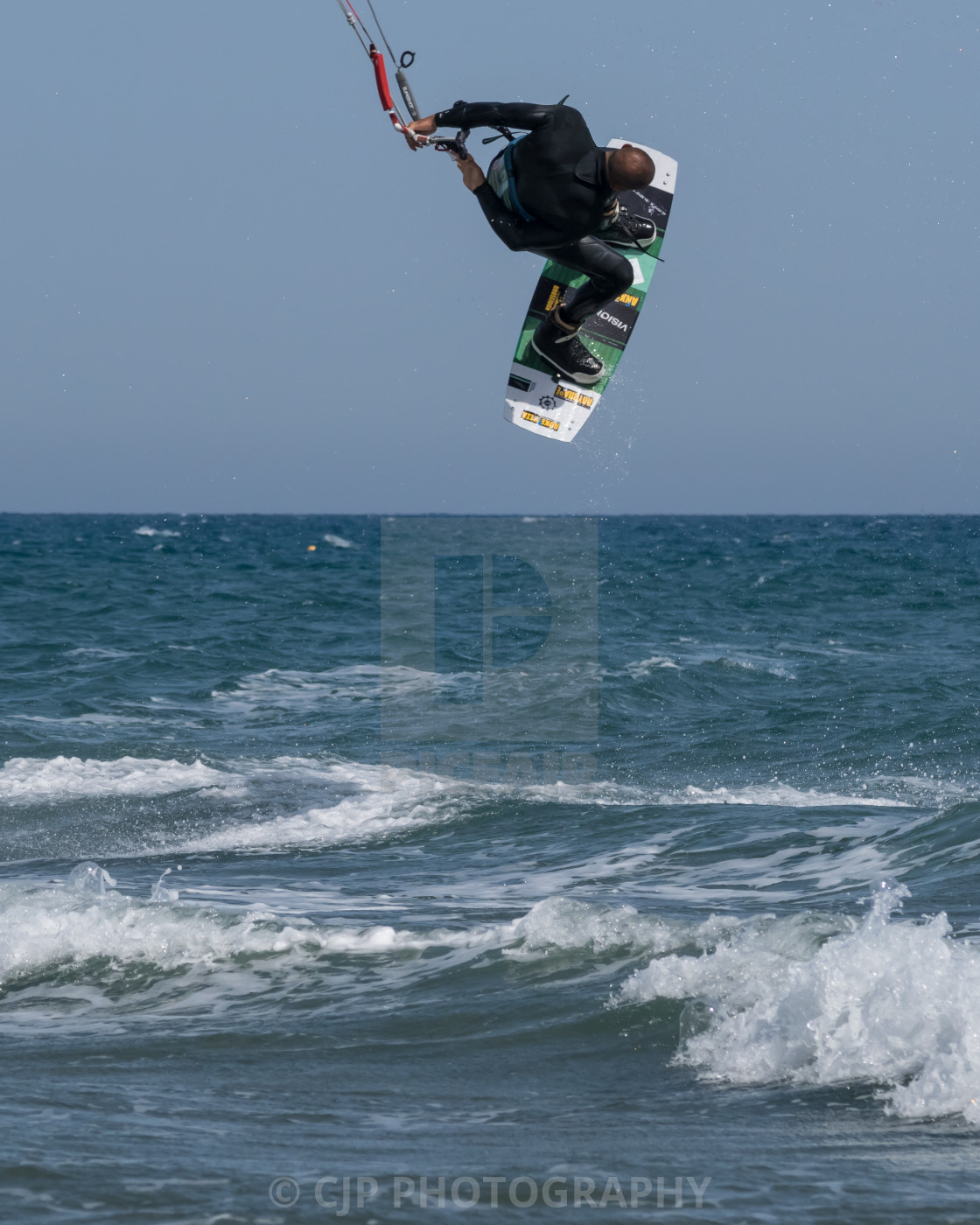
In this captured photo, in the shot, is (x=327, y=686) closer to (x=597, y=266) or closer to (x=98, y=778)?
(x=98, y=778)

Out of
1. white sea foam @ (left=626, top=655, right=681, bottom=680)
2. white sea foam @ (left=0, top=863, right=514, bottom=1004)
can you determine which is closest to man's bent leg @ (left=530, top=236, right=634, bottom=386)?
white sea foam @ (left=0, top=863, right=514, bottom=1004)

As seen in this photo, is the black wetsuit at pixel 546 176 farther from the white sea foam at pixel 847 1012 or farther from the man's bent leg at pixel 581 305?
the white sea foam at pixel 847 1012

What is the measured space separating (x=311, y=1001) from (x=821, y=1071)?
2.39 metres

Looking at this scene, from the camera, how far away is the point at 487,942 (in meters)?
6.77

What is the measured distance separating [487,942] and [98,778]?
6.78 meters

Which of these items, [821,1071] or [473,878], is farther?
[473,878]

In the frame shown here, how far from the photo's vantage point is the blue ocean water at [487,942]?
413 cm

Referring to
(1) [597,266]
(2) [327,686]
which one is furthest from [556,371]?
(2) [327,686]

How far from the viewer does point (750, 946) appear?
20.2ft

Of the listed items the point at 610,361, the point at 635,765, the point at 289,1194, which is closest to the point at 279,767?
the point at 635,765

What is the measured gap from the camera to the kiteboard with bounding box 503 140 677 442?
9.71 meters

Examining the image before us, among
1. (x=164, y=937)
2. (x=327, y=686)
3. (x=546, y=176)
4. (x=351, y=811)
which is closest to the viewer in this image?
(x=546, y=176)

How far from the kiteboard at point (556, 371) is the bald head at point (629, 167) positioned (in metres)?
3.09

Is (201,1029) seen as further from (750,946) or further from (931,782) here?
(931,782)
